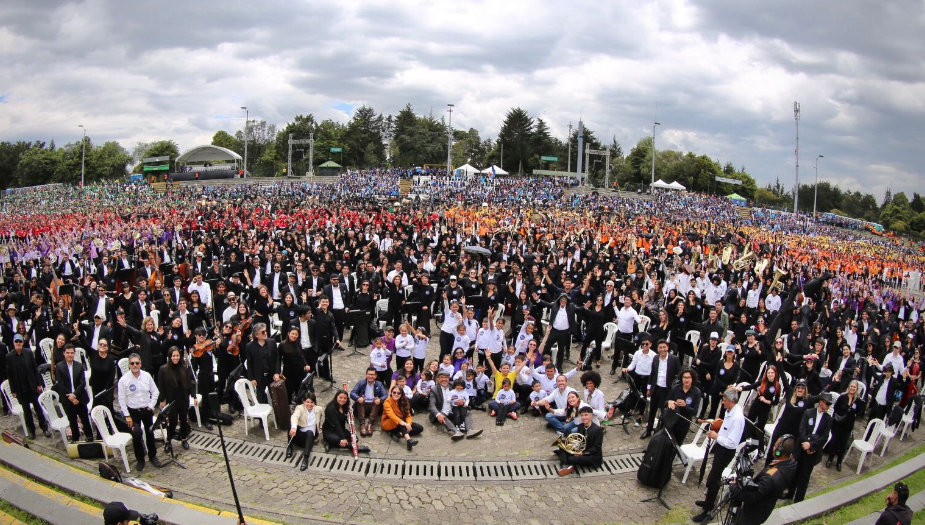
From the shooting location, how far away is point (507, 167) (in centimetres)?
7456

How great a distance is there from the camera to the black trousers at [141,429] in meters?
7.25

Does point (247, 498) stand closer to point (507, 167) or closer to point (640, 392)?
point (640, 392)

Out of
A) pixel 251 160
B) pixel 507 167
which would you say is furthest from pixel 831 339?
pixel 251 160

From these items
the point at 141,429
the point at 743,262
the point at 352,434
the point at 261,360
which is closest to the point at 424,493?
the point at 352,434

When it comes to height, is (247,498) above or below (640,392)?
below

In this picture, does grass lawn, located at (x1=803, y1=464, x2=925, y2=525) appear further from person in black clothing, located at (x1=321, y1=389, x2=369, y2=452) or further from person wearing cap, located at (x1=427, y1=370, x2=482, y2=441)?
person in black clothing, located at (x1=321, y1=389, x2=369, y2=452)

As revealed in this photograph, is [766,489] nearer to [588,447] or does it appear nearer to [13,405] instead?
[588,447]

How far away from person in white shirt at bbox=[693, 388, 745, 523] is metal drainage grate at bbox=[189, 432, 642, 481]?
126 cm

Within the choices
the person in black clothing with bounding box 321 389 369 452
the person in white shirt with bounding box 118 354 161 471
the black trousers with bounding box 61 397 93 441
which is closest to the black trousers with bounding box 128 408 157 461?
the person in white shirt with bounding box 118 354 161 471

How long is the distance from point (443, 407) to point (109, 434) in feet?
15.4

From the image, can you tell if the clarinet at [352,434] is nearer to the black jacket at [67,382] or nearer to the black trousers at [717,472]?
→ the black jacket at [67,382]

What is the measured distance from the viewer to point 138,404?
723 cm

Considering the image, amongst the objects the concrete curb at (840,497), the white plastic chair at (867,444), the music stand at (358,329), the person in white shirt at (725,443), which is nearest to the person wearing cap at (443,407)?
the music stand at (358,329)

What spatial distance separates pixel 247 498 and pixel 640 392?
6.13 meters
